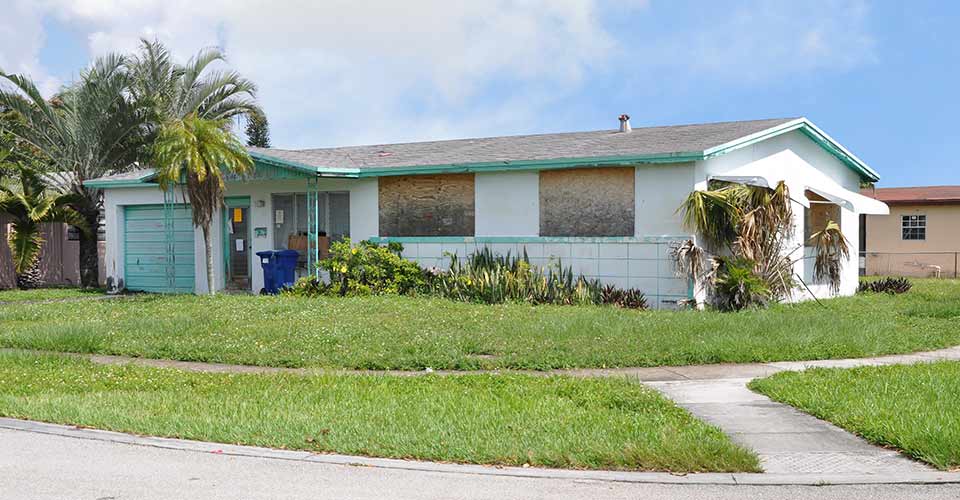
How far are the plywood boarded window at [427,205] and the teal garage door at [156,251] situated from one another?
216 inches

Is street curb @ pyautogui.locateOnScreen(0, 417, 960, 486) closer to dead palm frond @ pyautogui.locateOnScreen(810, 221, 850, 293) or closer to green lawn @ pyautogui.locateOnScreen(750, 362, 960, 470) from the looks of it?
green lawn @ pyautogui.locateOnScreen(750, 362, 960, 470)

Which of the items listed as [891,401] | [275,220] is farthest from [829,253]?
[275,220]

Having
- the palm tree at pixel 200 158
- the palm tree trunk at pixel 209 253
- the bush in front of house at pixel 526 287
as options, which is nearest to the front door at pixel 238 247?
the palm tree trunk at pixel 209 253

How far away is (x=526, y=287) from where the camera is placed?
17062 millimetres

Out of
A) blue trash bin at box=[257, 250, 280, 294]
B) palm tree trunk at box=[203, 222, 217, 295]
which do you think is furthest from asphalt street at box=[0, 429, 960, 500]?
blue trash bin at box=[257, 250, 280, 294]

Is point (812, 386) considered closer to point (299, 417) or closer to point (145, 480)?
point (299, 417)

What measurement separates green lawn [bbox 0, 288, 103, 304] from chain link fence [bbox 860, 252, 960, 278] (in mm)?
23626

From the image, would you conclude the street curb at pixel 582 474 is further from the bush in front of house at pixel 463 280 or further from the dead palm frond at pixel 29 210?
the dead palm frond at pixel 29 210

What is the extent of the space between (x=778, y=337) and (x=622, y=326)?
2.14m

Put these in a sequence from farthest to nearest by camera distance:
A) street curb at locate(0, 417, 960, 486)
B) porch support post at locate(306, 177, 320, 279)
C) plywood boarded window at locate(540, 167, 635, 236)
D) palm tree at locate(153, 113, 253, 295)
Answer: porch support post at locate(306, 177, 320, 279) → palm tree at locate(153, 113, 253, 295) → plywood boarded window at locate(540, 167, 635, 236) → street curb at locate(0, 417, 960, 486)

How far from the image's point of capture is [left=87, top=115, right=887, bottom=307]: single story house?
16781 mm

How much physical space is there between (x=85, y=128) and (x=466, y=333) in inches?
618

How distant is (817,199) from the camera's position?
67.3 feet

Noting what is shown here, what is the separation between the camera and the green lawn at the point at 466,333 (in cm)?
1141
